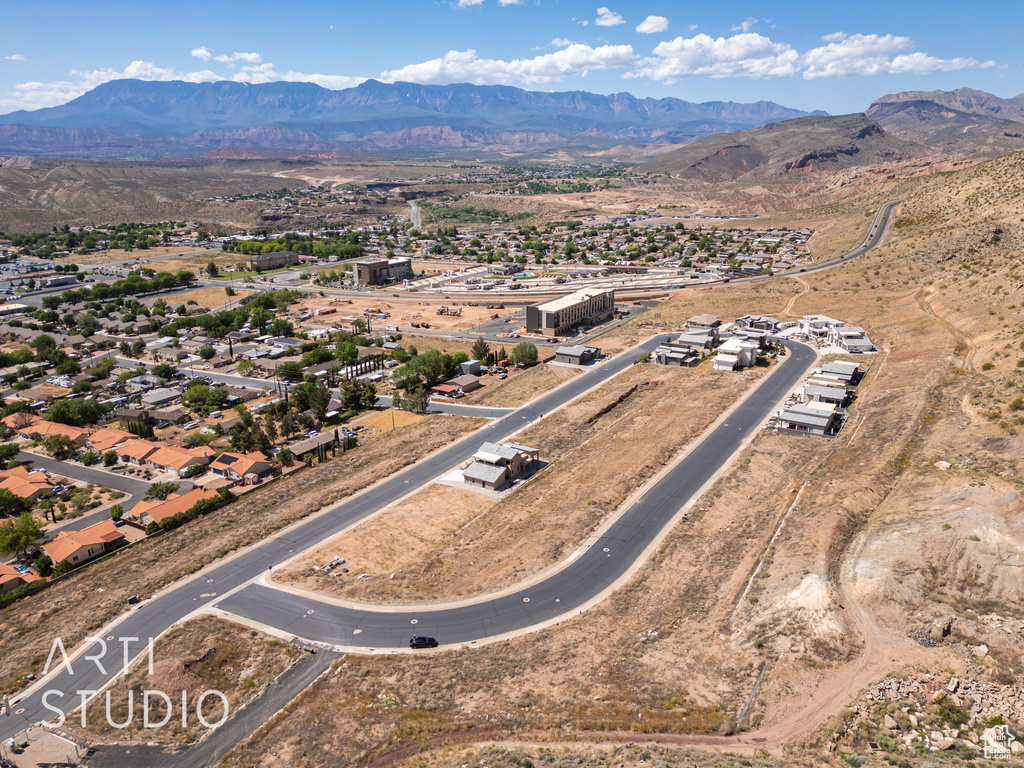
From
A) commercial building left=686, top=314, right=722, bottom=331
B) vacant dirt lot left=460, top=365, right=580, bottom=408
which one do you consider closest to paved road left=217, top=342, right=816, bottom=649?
vacant dirt lot left=460, top=365, right=580, bottom=408

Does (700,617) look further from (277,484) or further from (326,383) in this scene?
(326,383)

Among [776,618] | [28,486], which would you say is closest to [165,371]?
[28,486]

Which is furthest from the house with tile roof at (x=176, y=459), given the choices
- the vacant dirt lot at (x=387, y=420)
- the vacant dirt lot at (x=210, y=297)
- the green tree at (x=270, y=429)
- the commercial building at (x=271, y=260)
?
the commercial building at (x=271, y=260)

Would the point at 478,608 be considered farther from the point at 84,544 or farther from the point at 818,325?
the point at 818,325

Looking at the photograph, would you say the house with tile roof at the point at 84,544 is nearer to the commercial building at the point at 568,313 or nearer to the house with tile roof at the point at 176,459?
the house with tile roof at the point at 176,459

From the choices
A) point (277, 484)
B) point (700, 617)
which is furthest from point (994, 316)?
point (277, 484)

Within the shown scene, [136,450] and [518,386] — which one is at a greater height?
[518,386]

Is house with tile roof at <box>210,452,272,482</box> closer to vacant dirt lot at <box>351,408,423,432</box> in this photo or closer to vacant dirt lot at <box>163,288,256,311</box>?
vacant dirt lot at <box>351,408,423,432</box>
